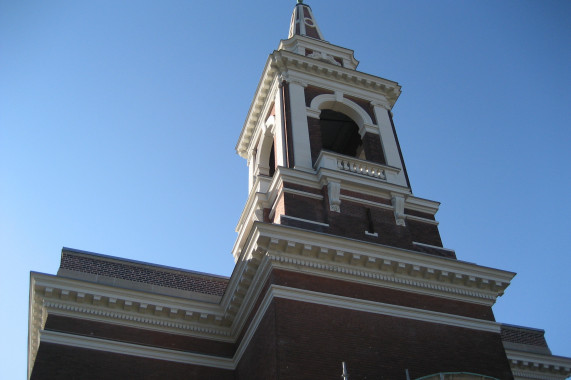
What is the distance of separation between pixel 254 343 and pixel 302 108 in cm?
945

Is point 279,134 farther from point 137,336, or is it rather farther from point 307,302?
point 137,336

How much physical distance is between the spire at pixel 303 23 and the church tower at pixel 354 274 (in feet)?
25.3

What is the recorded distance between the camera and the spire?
2961 centimetres

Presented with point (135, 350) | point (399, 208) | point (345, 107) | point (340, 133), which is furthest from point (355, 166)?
point (135, 350)

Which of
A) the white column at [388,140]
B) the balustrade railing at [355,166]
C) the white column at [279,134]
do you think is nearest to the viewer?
the balustrade railing at [355,166]

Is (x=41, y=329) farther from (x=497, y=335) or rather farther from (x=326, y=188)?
(x=497, y=335)

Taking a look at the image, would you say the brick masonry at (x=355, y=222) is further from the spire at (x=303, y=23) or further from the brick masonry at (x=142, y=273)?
the spire at (x=303, y=23)

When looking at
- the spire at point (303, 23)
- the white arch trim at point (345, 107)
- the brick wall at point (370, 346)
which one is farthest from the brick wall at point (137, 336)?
the spire at point (303, 23)

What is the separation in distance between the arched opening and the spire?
17.5 feet

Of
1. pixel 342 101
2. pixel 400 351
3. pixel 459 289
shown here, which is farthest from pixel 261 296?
pixel 342 101

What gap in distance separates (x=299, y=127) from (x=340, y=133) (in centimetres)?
472

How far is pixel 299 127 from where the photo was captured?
21.7 metres

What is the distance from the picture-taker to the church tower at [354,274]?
50.4ft

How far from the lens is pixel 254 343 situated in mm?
16625
